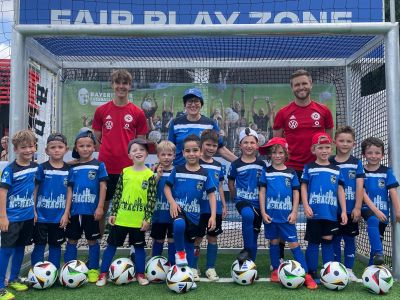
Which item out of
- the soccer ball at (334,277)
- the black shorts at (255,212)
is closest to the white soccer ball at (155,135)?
the black shorts at (255,212)

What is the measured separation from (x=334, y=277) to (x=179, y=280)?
140 centimetres

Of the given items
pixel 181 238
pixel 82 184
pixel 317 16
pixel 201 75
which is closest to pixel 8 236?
pixel 82 184

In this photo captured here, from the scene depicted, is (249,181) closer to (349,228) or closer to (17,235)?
(349,228)

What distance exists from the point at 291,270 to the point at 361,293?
0.65 metres

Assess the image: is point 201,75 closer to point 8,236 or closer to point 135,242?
point 135,242

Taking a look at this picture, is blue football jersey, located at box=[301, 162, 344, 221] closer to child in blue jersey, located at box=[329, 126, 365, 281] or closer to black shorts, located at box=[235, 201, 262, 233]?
child in blue jersey, located at box=[329, 126, 365, 281]

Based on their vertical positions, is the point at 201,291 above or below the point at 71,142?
below

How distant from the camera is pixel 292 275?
13.1 feet

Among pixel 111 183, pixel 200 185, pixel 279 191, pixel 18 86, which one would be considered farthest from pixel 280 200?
pixel 18 86

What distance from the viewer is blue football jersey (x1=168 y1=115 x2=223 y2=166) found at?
4.68 meters

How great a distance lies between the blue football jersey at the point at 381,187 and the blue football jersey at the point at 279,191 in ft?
2.48

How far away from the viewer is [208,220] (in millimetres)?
4422

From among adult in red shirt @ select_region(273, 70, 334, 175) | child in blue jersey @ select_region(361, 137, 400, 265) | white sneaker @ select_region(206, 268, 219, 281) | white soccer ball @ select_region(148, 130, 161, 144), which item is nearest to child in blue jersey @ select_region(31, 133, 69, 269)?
white sneaker @ select_region(206, 268, 219, 281)

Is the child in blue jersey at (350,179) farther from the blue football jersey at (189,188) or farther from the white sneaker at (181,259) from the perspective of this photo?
the white sneaker at (181,259)
